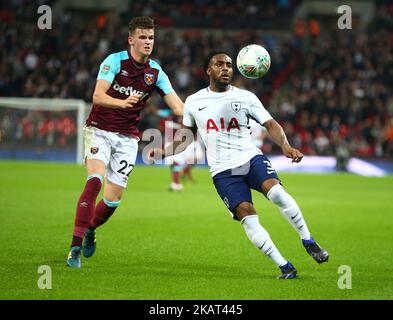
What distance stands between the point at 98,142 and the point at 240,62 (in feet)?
5.78

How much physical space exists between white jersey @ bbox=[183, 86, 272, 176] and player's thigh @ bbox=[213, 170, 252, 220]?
10 cm

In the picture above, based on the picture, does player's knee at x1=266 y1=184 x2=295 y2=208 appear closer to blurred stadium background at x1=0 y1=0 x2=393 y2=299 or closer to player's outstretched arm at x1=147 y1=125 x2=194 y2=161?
blurred stadium background at x1=0 y1=0 x2=393 y2=299

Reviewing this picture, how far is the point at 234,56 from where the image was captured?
104 feet

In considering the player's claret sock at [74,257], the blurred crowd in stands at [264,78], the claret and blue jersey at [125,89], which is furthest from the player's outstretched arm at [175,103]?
the blurred crowd in stands at [264,78]

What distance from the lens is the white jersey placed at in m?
8.43

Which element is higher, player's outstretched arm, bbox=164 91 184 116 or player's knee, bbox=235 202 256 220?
player's outstretched arm, bbox=164 91 184 116

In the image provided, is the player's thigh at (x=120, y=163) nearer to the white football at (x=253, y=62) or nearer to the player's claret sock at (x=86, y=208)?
the player's claret sock at (x=86, y=208)

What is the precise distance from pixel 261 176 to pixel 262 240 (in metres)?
0.65

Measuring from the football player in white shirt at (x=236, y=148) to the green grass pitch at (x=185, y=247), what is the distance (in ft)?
2.10

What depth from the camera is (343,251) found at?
10.4 metres

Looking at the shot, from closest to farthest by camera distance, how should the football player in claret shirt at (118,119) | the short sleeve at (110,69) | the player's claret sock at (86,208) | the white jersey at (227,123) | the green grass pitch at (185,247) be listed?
the green grass pitch at (185,247)
the white jersey at (227,123)
the player's claret sock at (86,208)
the short sleeve at (110,69)
the football player in claret shirt at (118,119)

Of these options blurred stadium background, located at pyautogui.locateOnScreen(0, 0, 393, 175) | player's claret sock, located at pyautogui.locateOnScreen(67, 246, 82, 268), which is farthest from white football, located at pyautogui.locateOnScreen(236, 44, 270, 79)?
blurred stadium background, located at pyautogui.locateOnScreen(0, 0, 393, 175)

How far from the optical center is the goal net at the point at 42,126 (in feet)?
93.5

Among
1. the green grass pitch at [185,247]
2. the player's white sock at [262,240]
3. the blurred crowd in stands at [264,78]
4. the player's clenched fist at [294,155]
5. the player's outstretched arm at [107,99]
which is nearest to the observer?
the green grass pitch at [185,247]
